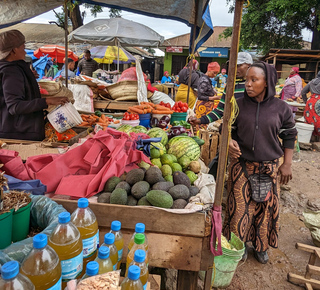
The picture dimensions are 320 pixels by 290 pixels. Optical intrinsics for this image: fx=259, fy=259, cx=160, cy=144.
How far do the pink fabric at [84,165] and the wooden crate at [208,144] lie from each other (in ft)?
7.64

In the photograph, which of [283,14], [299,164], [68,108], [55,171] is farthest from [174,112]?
[283,14]

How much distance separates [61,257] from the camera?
44.7 inches

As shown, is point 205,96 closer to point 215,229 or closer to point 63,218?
point 215,229

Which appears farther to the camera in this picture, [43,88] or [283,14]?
[283,14]

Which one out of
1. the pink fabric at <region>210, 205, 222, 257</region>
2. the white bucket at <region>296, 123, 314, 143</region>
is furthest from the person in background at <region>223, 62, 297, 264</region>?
the white bucket at <region>296, 123, 314, 143</region>

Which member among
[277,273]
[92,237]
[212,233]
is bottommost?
[277,273]

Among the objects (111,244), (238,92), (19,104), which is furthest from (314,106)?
(111,244)

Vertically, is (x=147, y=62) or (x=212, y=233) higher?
(x=147, y=62)

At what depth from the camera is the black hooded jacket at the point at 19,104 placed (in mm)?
2955

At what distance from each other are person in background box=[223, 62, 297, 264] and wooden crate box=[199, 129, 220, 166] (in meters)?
1.39

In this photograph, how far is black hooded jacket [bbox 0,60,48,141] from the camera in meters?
2.96

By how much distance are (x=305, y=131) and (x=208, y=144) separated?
567 cm

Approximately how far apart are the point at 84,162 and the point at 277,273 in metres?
2.69

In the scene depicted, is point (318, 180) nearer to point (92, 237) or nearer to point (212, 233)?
point (212, 233)
